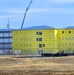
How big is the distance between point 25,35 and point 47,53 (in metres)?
10.4

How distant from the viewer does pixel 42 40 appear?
284 ft

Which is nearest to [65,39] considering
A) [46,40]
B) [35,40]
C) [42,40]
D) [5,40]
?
[46,40]

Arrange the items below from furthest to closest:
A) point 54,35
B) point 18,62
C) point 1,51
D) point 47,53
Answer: point 1,51 → point 54,35 → point 47,53 → point 18,62

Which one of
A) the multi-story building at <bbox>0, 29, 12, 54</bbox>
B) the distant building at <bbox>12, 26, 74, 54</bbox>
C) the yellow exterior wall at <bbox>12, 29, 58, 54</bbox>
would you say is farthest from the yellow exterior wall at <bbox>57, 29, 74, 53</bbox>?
the multi-story building at <bbox>0, 29, 12, 54</bbox>

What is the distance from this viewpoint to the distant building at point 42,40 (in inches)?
3356

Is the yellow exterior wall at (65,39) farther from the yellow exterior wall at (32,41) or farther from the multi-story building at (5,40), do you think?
the multi-story building at (5,40)

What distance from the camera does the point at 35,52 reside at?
8606 cm

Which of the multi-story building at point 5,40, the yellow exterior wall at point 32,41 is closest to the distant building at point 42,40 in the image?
the yellow exterior wall at point 32,41

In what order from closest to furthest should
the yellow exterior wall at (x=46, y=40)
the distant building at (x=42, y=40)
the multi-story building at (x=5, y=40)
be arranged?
the yellow exterior wall at (x=46, y=40) < the distant building at (x=42, y=40) < the multi-story building at (x=5, y=40)

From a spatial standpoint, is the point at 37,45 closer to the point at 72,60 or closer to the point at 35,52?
the point at 35,52

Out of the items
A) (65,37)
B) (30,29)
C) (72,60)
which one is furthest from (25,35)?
(72,60)

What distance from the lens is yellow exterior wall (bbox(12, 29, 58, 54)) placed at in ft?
281

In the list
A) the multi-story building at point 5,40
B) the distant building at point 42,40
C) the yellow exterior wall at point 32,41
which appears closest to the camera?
the distant building at point 42,40

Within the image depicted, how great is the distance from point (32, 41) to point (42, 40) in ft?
7.68
